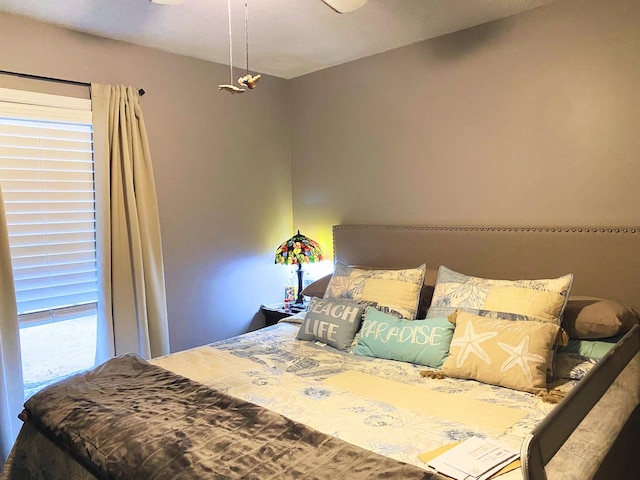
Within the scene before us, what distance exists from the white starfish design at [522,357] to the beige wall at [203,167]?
215 centimetres

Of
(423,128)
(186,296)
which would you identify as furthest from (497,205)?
(186,296)

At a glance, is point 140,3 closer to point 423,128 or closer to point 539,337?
point 423,128

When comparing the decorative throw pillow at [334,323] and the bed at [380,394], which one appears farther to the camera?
the decorative throw pillow at [334,323]

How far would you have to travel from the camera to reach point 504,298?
7.11 feet

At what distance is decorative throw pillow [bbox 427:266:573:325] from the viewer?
207 centimetres

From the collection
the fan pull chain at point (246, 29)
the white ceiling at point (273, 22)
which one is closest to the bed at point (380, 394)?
the white ceiling at point (273, 22)

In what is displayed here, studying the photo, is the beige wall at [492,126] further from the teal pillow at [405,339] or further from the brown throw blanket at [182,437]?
the brown throw blanket at [182,437]

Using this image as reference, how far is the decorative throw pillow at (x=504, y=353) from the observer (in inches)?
73.4

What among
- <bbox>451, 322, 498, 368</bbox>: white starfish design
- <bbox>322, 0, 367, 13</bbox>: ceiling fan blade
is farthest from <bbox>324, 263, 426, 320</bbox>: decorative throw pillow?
<bbox>322, 0, 367, 13</bbox>: ceiling fan blade

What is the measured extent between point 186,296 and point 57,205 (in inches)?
39.1

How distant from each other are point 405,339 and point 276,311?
5.06 ft

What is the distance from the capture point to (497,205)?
2762mm

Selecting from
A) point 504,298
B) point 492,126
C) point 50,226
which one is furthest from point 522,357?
point 50,226

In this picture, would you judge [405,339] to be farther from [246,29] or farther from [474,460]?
[246,29]
